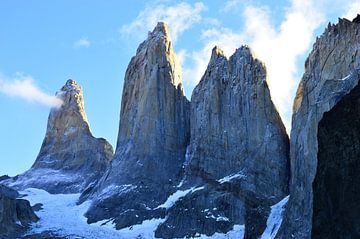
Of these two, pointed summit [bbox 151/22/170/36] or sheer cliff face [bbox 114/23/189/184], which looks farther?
pointed summit [bbox 151/22/170/36]

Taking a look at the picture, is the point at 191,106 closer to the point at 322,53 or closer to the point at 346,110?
the point at 322,53

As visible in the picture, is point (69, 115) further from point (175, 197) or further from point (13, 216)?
point (175, 197)

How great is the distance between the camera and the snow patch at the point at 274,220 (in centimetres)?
8500

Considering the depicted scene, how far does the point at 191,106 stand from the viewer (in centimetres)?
11038

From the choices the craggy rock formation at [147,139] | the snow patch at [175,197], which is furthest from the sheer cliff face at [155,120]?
the snow patch at [175,197]

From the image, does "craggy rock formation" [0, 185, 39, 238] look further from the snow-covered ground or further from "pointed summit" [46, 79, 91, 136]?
"pointed summit" [46, 79, 91, 136]

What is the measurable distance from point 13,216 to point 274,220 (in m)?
32.6

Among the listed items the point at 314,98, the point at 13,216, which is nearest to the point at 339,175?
the point at 314,98

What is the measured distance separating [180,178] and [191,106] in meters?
11.2

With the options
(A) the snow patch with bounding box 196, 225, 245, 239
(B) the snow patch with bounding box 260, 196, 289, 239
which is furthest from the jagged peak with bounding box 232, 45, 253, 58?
(A) the snow patch with bounding box 196, 225, 245, 239

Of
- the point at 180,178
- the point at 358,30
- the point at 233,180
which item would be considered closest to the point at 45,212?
the point at 180,178

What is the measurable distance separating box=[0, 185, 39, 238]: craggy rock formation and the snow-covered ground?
1317 millimetres

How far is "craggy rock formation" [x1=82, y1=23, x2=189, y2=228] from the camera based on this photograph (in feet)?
342

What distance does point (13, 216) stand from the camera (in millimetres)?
98125
